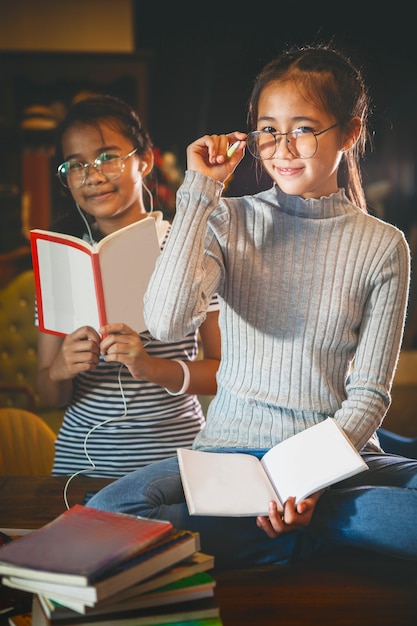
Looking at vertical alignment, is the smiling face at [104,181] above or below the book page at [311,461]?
above

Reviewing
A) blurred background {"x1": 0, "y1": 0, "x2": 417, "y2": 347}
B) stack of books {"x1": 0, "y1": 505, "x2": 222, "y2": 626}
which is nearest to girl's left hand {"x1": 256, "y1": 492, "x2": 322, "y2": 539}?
stack of books {"x1": 0, "y1": 505, "x2": 222, "y2": 626}

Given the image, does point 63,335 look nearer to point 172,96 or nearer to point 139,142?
point 139,142

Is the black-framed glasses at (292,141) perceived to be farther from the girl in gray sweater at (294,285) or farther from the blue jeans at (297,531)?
the blue jeans at (297,531)

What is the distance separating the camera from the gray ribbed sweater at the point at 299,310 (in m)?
1.44

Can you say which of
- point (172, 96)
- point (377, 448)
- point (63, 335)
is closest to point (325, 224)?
point (377, 448)

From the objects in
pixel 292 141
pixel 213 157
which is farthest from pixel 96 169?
pixel 292 141

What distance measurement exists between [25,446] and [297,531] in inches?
29.7

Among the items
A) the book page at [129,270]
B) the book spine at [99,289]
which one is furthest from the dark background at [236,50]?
the book spine at [99,289]

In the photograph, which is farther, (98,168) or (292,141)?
(98,168)

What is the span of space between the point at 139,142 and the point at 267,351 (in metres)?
0.58

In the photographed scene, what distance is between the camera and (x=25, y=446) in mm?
1831

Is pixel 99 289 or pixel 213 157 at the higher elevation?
pixel 213 157

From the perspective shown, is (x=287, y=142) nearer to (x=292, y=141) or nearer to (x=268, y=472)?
(x=292, y=141)

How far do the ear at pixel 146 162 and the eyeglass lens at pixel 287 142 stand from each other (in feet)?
1.06
